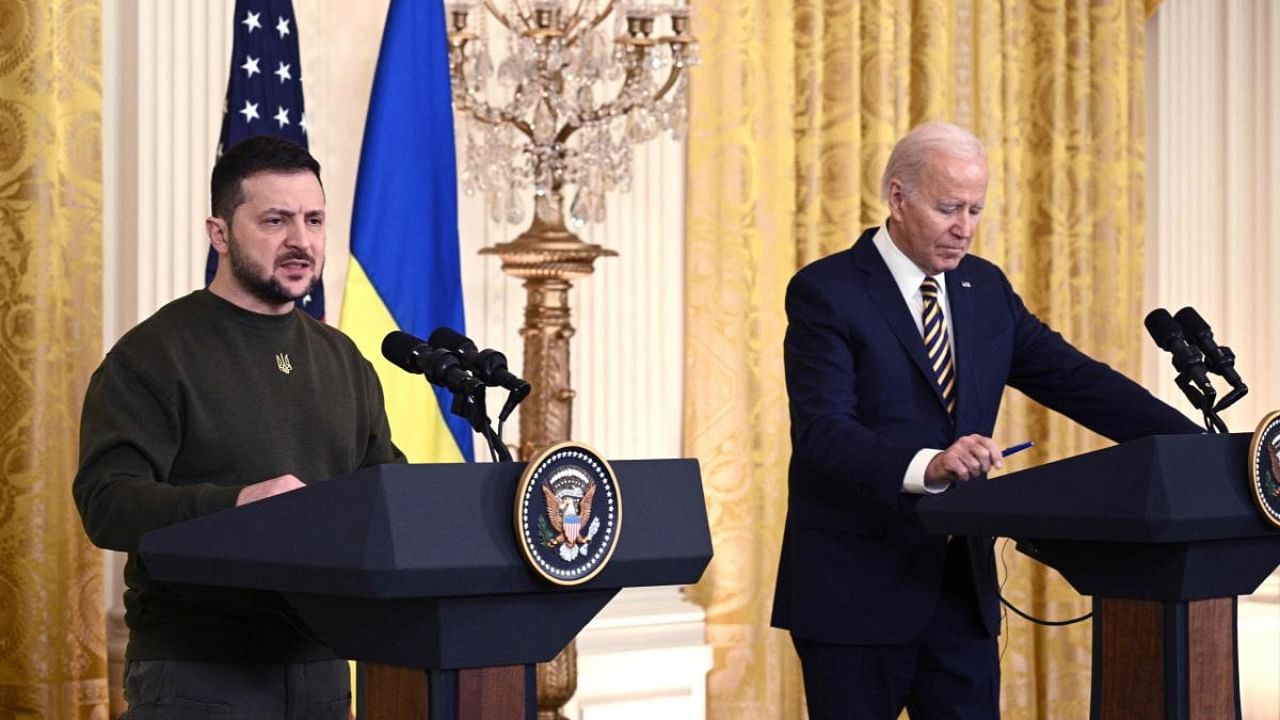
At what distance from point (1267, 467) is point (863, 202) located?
3051 mm

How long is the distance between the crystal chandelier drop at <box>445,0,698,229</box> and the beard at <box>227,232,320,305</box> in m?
1.87

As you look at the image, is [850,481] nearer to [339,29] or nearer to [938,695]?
[938,695]

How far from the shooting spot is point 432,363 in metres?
2.36

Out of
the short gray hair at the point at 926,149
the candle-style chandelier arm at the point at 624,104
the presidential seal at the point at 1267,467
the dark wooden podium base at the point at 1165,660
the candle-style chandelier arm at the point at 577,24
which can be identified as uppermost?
the candle-style chandelier arm at the point at 577,24

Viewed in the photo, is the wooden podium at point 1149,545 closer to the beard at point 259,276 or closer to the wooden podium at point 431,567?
the wooden podium at point 431,567

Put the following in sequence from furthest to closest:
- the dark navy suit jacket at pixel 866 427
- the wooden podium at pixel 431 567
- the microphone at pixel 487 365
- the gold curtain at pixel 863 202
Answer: the gold curtain at pixel 863 202 < the dark navy suit jacket at pixel 866 427 < the microphone at pixel 487 365 < the wooden podium at pixel 431 567

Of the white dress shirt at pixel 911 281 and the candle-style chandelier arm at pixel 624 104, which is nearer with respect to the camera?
the white dress shirt at pixel 911 281

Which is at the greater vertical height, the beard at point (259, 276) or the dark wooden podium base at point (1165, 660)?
the beard at point (259, 276)

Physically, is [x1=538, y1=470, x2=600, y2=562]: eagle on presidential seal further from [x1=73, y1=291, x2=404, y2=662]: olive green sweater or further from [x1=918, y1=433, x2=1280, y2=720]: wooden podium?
[x1=918, y1=433, x2=1280, y2=720]: wooden podium

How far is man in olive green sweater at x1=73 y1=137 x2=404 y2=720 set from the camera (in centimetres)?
250

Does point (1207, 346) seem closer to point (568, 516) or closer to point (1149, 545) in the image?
point (1149, 545)

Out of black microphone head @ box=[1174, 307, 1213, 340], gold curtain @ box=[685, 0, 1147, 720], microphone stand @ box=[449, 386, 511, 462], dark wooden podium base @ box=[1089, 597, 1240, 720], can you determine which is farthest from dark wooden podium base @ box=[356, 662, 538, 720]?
gold curtain @ box=[685, 0, 1147, 720]

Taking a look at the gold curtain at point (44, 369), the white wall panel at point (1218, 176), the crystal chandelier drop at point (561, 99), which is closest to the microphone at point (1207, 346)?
the crystal chandelier drop at point (561, 99)

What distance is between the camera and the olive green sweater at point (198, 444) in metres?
2.46
